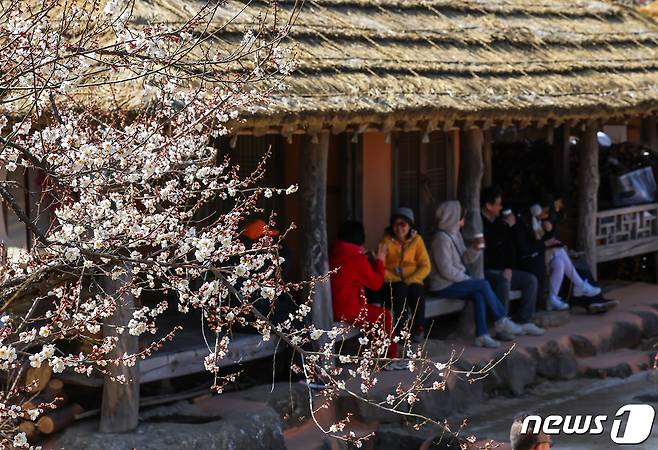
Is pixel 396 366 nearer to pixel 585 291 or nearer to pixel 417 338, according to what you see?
pixel 417 338

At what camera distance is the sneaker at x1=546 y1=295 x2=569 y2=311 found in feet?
40.8

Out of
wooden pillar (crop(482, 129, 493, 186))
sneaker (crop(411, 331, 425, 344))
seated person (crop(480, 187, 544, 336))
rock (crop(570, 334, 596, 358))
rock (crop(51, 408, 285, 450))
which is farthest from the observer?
wooden pillar (crop(482, 129, 493, 186))

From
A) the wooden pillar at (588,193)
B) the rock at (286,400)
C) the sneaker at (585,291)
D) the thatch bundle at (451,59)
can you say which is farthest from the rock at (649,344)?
the rock at (286,400)

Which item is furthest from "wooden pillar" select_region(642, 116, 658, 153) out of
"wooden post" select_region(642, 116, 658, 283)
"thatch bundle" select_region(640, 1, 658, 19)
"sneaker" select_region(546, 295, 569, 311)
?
"sneaker" select_region(546, 295, 569, 311)

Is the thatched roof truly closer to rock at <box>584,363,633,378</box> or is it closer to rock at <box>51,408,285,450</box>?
rock at <box>51,408,285,450</box>

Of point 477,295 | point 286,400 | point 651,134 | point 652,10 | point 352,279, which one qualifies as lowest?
point 286,400

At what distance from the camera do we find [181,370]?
900 cm

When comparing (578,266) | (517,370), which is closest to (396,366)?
(517,370)

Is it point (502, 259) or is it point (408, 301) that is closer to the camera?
point (408, 301)

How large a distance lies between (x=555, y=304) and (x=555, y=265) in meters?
0.37

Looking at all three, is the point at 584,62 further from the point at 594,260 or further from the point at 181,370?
the point at 181,370

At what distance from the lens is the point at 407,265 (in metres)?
10.8

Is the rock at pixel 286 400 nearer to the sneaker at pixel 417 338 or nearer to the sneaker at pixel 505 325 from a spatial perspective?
the sneaker at pixel 417 338

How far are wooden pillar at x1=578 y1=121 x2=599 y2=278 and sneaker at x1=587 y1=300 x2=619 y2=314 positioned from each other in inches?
17.7
